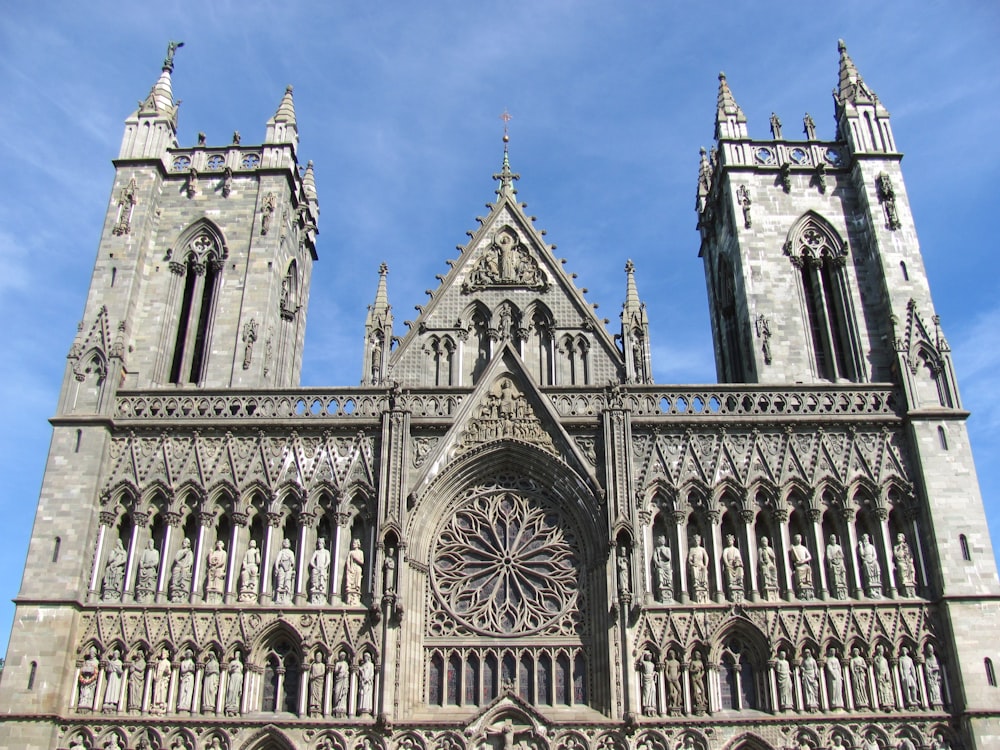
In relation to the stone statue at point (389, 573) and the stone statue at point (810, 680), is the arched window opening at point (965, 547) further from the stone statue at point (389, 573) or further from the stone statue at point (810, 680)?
the stone statue at point (389, 573)

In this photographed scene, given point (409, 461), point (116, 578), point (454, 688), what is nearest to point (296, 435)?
point (409, 461)

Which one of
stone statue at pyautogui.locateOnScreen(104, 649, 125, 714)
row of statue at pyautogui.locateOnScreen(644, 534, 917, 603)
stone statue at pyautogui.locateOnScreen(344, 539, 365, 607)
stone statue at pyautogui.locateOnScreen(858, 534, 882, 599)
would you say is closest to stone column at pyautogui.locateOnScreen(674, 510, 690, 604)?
row of statue at pyautogui.locateOnScreen(644, 534, 917, 603)

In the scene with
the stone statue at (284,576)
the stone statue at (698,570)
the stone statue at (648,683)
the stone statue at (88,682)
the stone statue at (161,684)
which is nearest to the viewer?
the stone statue at (648,683)

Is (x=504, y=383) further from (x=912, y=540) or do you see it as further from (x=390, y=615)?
(x=912, y=540)

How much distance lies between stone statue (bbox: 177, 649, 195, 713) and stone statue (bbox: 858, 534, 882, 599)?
13.2m

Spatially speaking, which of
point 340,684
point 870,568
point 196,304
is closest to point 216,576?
point 340,684

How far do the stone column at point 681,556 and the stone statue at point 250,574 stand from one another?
8.37m

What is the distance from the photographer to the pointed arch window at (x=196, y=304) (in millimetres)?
24391

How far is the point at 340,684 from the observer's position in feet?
63.3

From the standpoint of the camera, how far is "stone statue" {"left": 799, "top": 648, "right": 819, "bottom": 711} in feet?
62.6

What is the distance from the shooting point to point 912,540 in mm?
20719

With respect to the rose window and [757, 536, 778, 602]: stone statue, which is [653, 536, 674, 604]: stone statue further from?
[757, 536, 778, 602]: stone statue

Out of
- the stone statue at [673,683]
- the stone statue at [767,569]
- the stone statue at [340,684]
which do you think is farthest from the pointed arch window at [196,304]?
the stone statue at [767,569]

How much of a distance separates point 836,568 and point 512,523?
257 inches
